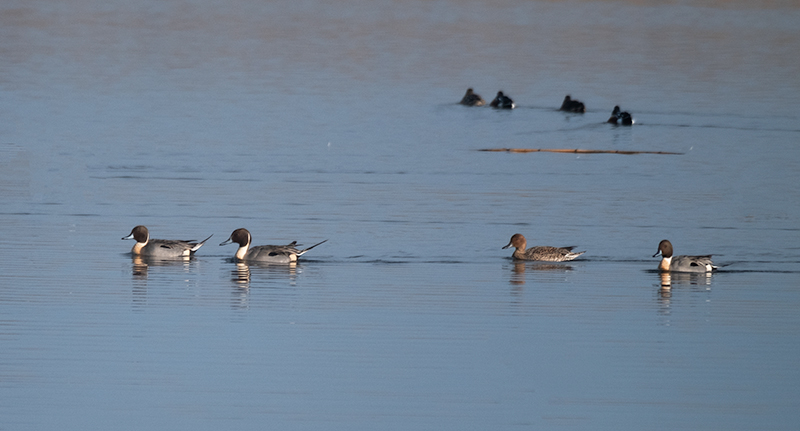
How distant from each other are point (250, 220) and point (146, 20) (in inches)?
2549

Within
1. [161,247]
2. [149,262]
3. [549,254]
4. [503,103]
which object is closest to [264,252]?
[161,247]

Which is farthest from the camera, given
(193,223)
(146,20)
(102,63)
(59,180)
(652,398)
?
(146,20)

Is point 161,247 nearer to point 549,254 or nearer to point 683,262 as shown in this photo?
point 549,254

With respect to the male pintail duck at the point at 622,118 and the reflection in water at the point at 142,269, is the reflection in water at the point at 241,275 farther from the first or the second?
the male pintail duck at the point at 622,118

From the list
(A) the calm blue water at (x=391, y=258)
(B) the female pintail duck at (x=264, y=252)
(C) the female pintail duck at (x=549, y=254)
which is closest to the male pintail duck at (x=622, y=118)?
(A) the calm blue water at (x=391, y=258)

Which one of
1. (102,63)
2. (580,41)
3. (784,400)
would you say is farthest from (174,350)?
(580,41)

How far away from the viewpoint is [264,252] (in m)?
17.9

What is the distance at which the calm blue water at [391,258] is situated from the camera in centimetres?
1145

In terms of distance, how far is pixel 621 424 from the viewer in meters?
10.7

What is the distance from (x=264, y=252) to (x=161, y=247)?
1.38 meters

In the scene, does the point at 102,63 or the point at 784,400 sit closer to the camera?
the point at 784,400

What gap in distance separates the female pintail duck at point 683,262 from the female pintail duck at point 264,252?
468 centimetres

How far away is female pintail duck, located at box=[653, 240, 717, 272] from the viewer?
57.8 feet

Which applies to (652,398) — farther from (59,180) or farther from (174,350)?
(59,180)
